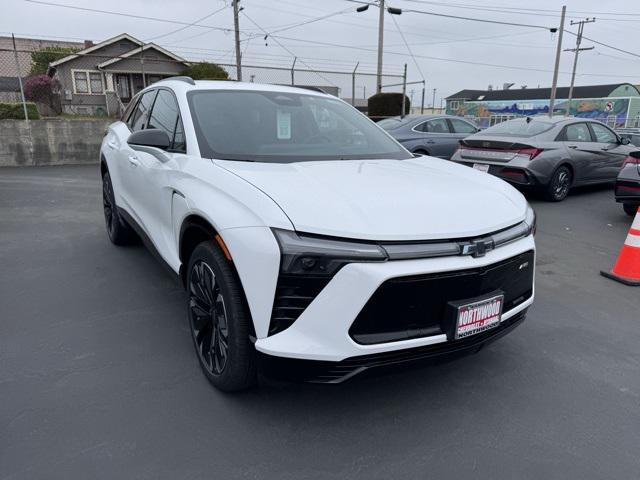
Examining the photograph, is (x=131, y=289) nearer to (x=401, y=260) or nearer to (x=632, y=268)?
(x=401, y=260)

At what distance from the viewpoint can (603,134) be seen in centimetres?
907

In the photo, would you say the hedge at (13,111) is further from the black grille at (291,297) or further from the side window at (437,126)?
the black grille at (291,297)

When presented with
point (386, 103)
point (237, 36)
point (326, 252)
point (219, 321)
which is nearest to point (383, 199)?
point (326, 252)

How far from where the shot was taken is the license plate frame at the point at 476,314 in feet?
7.04

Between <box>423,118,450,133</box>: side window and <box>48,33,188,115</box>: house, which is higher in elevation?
<box>48,33,188,115</box>: house

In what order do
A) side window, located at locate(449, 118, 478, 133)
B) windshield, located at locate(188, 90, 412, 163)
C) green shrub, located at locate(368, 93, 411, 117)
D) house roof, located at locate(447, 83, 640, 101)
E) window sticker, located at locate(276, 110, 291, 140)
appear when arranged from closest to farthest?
windshield, located at locate(188, 90, 412, 163), window sticker, located at locate(276, 110, 291, 140), side window, located at locate(449, 118, 478, 133), green shrub, located at locate(368, 93, 411, 117), house roof, located at locate(447, 83, 640, 101)

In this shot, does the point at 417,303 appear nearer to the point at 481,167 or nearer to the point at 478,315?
the point at 478,315

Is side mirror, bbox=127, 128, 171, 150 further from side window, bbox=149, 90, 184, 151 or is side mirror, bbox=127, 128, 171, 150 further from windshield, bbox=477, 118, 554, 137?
windshield, bbox=477, 118, 554, 137

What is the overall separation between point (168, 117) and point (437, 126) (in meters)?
8.04

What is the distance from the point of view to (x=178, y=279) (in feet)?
9.94

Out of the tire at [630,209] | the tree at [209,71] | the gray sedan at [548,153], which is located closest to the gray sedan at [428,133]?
the gray sedan at [548,153]

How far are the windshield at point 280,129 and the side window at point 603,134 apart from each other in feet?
23.0

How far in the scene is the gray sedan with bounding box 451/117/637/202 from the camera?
7699 millimetres

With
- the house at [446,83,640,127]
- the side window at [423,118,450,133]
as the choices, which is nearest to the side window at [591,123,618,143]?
the side window at [423,118,450,133]
